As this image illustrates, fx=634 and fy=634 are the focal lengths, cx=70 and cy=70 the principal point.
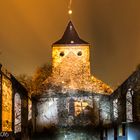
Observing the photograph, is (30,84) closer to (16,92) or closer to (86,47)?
(86,47)

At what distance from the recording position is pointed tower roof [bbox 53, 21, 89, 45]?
87.8m

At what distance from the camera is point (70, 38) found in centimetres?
8844

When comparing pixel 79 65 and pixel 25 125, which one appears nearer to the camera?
pixel 25 125

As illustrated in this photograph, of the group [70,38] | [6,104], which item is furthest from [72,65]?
[6,104]

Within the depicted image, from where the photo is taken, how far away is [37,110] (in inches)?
2697

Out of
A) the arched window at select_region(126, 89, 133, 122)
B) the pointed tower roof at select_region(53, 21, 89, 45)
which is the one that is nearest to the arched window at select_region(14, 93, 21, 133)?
the arched window at select_region(126, 89, 133, 122)

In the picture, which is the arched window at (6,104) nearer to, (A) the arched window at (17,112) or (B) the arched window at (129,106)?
(A) the arched window at (17,112)

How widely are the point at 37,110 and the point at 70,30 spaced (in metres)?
25.5

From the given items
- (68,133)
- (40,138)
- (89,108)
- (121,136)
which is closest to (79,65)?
(89,108)

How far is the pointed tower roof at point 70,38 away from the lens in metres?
87.8

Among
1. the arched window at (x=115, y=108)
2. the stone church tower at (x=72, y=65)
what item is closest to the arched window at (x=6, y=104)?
the arched window at (x=115, y=108)

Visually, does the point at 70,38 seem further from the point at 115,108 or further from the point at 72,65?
the point at 115,108

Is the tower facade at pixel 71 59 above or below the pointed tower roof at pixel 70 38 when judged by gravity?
below

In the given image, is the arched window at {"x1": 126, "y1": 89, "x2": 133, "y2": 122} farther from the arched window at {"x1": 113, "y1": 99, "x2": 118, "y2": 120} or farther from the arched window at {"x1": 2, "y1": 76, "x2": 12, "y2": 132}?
the arched window at {"x1": 2, "y1": 76, "x2": 12, "y2": 132}
